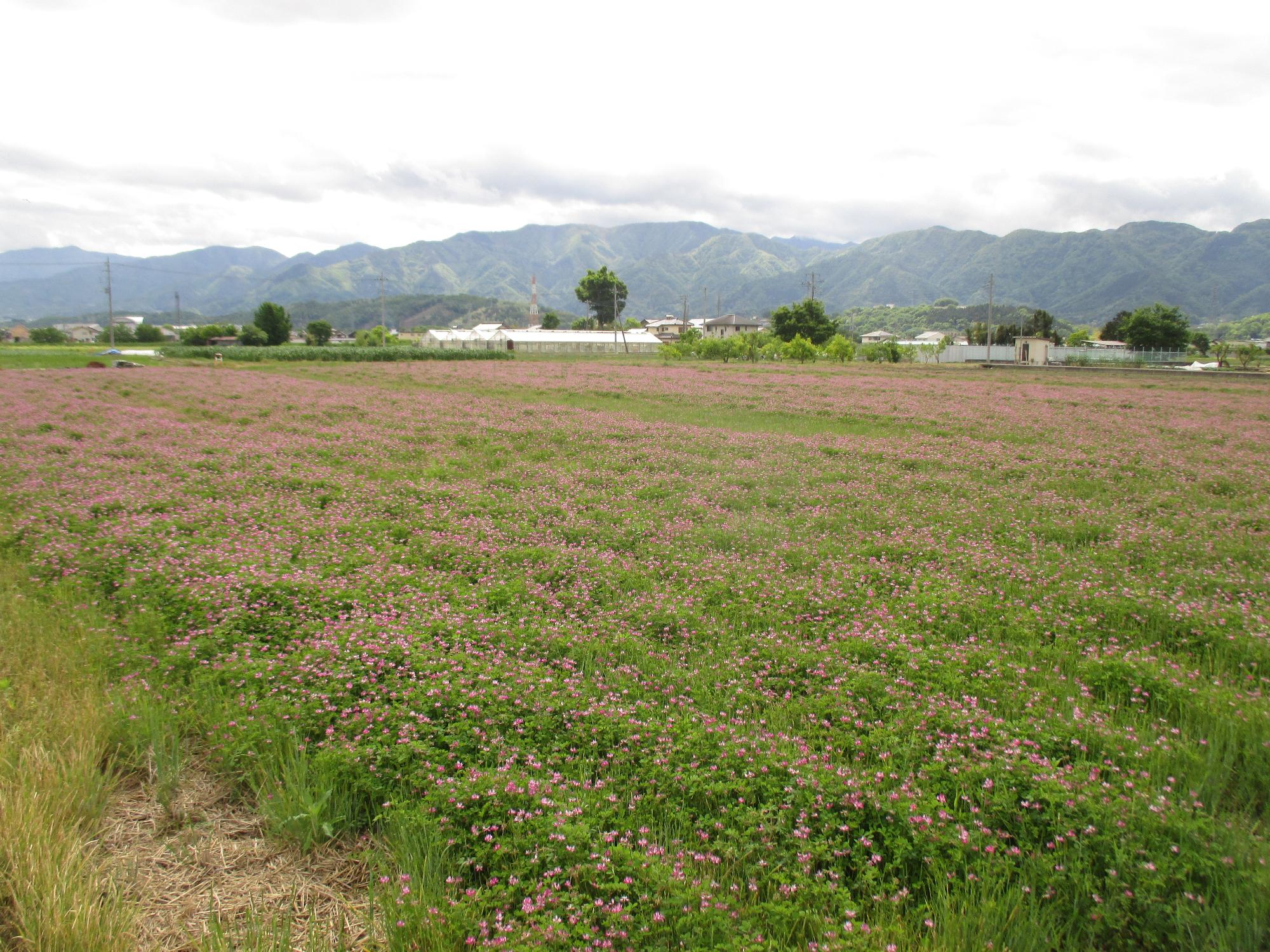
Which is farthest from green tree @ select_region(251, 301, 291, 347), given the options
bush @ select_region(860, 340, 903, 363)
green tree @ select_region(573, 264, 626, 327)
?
bush @ select_region(860, 340, 903, 363)

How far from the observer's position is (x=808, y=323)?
108 meters

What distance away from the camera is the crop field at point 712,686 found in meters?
4.03

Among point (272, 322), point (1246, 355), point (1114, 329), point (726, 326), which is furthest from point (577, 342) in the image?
point (1114, 329)

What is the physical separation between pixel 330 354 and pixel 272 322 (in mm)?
46899

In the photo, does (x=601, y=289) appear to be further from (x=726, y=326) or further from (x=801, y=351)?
(x=801, y=351)

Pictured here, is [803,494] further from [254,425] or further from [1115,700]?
[254,425]

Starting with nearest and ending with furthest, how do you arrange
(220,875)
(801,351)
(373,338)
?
(220,875)
(801,351)
(373,338)

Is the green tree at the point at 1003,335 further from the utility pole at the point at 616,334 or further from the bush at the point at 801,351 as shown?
the utility pole at the point at 616,334

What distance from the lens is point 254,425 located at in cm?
2253

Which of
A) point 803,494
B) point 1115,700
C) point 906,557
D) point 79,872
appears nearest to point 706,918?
point 79,872

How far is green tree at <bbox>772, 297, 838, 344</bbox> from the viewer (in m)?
108

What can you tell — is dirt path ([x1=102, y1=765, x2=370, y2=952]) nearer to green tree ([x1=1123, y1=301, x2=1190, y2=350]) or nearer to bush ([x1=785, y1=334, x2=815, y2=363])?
bush ([x1=785, y1=334, x2=815, y2=363])

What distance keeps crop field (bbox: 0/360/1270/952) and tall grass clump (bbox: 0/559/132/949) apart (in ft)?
1.17

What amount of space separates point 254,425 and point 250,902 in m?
21.7
